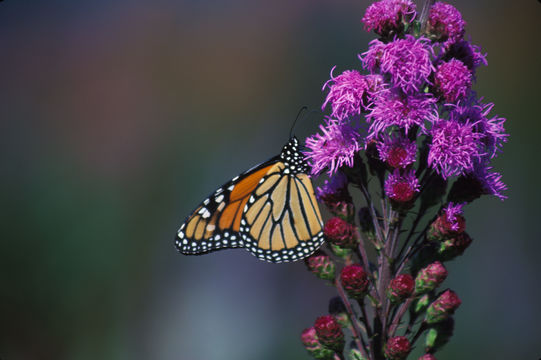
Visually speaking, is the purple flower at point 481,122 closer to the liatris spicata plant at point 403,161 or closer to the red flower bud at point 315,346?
the liatris spicata plant at point 403,161

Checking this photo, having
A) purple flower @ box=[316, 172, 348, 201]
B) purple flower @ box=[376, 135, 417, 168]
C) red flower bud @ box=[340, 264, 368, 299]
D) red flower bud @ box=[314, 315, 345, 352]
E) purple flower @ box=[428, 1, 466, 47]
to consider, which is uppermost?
purple flower @ box=[428, 1, 466, 47]

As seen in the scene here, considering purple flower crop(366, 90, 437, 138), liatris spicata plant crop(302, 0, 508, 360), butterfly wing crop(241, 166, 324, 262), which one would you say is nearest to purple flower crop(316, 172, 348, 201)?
liatris spicata plant crop(302, 0, 508, 360)

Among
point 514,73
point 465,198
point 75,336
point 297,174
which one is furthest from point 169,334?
point 514,73

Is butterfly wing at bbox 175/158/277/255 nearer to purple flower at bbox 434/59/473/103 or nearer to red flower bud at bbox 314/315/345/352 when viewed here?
red flower bud at bbox 314/315/345/352

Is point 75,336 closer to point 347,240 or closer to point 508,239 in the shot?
point 347,240

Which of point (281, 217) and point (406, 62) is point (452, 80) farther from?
point (281, 217)

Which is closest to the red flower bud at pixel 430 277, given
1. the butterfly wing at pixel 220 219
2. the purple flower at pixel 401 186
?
the purple flower at pixel 401 186
